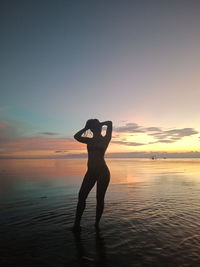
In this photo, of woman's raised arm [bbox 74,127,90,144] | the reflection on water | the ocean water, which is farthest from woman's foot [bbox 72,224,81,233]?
woman's raised arm [bbox 74,127,90,144]

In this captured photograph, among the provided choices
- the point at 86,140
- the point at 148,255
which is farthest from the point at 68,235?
the point at 86,140

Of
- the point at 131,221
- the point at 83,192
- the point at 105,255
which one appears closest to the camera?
the point at 105,255

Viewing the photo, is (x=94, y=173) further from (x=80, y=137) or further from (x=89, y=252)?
(x=89, y=252)

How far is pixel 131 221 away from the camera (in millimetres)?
8477

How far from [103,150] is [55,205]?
546 cm

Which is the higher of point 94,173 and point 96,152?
point 96,152

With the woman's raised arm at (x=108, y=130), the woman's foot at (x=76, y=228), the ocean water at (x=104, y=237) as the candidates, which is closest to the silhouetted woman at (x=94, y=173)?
the woman's foot at (x=76, y=228)

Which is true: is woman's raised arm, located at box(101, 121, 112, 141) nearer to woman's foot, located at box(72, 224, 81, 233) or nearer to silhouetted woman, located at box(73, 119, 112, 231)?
silhouetted woman, located at box(73, 119, 112, 231)

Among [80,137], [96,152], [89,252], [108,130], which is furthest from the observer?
[108,130]

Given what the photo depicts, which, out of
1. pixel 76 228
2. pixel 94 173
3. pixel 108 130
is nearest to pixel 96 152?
pixel 94 173

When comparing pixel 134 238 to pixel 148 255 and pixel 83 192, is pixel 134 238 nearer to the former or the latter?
pixel 148 255

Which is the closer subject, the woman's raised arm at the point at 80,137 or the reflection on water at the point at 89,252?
the reflection on water at the point at 89,252

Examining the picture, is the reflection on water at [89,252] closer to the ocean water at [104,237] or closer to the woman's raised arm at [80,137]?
the ocean water at [104,237]

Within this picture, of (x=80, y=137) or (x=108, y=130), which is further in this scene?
(x=108, y=130)
